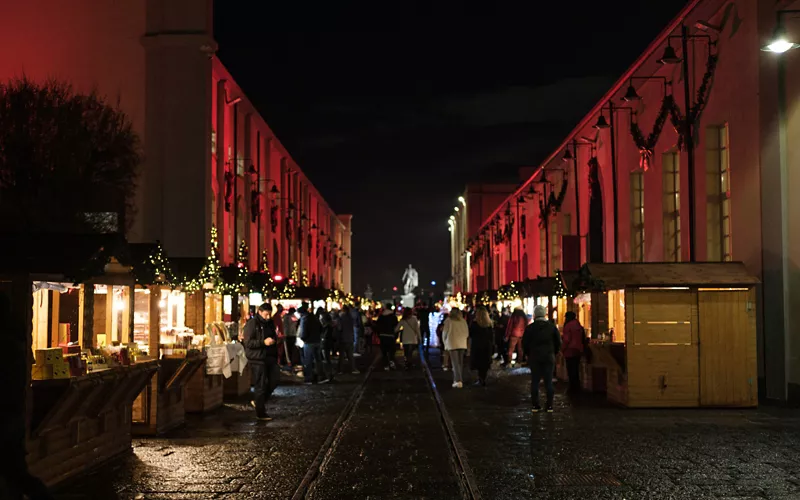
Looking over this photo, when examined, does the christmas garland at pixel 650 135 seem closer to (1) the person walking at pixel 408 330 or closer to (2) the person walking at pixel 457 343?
(2) the person walking at pixel 457 343

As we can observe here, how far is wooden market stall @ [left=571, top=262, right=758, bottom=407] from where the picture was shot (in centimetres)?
1831

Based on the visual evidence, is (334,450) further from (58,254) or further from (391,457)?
(58,254)

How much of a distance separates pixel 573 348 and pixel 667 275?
350 centimetres

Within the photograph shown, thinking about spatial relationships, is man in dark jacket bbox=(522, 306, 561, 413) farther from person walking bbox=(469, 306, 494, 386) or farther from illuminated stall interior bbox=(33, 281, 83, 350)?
illuminated stall interior bbox=(33, 281, 83, 350)

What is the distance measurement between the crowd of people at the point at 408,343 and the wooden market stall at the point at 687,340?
142cm

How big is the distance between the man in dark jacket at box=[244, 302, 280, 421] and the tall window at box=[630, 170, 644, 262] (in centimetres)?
1597

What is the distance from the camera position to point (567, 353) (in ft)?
71.5

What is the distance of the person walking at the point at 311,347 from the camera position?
25.6 metres

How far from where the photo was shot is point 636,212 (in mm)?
30891

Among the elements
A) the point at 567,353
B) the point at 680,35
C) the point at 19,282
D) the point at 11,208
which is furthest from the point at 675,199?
the point at 19,282

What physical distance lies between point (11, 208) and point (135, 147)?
867 centimetres

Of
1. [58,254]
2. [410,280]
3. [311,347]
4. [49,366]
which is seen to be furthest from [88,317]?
[410,280]

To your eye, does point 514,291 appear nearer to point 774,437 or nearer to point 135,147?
point 135,147

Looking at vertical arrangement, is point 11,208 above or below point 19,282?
above
